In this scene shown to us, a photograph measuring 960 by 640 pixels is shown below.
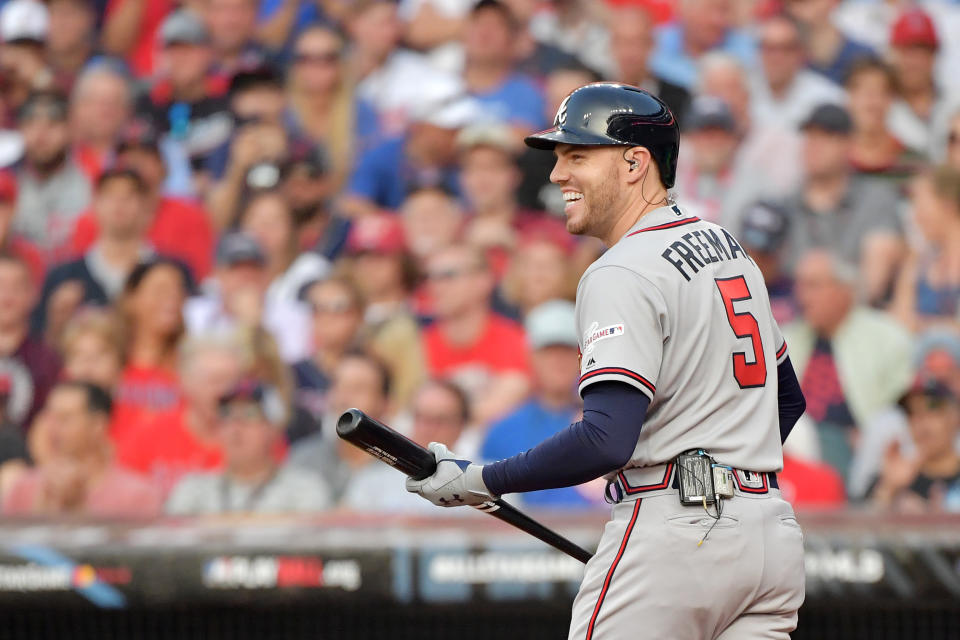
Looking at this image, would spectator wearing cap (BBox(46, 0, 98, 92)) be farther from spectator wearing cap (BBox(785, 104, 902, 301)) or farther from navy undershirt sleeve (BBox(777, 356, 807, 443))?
navy undershirt sleeve (BBox(777, 356, 807, 443))

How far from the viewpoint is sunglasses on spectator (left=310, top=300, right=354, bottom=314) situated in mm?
6961

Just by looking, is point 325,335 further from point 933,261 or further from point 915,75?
point 915,75

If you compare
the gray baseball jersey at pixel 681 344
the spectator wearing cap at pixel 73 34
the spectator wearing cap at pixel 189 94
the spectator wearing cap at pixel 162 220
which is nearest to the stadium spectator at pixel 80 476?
the spectator wearing cap at pixel 162 220

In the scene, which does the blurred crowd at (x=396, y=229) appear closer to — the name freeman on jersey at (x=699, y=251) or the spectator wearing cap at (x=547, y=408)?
the spectator wearing cap at (x=547, y=408)

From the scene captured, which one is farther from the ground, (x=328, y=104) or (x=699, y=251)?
(x=328, y=104)

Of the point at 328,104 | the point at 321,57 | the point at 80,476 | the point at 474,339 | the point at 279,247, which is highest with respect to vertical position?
the point at 321,57

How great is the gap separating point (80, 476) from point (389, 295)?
194cm

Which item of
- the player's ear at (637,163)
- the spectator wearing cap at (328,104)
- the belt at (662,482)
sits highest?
the spectator wearing cap at (328,104)

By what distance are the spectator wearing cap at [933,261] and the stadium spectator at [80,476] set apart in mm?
4182

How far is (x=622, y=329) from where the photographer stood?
2.33 m

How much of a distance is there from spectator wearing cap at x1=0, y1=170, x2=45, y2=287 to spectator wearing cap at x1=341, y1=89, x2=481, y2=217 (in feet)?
6.15

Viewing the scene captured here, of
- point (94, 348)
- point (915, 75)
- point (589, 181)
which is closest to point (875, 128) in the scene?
point (915, 75)

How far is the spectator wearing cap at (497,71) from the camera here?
7402mm

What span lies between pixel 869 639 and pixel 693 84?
3385 millimetres
